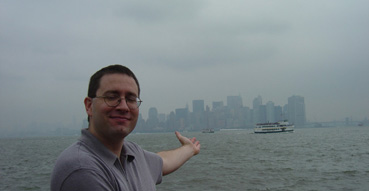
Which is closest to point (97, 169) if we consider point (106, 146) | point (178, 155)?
point (106, 146)

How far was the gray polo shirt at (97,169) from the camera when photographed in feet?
4.06

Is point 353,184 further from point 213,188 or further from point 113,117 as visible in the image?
point 113,117

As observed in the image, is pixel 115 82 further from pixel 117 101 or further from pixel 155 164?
pixel 155 164

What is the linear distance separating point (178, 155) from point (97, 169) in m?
1.08

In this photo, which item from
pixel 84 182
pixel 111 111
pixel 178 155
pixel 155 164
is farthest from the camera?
pixel 178 155

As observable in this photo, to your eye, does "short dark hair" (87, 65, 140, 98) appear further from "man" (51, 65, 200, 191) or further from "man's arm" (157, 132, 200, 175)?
"man's arm" (157, 132, 200, 175)

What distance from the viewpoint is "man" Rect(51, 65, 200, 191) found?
1250 mm

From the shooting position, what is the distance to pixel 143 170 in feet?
5.71

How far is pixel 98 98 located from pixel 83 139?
219mm

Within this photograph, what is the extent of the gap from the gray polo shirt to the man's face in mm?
70

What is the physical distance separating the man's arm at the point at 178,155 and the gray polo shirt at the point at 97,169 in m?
0.33

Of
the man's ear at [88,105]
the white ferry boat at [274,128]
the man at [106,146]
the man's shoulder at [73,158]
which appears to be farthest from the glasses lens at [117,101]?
the white ferry boat at [274,128]

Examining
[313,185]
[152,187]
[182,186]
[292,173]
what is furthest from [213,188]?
[152,187]

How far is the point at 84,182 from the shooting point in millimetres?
1248
